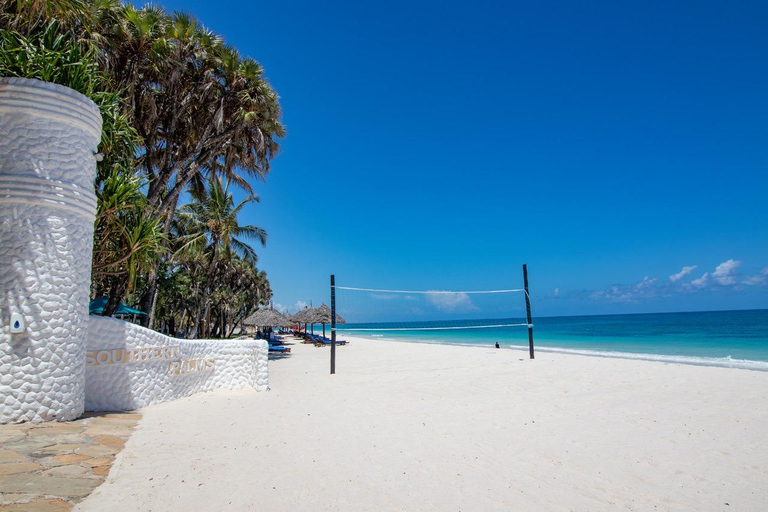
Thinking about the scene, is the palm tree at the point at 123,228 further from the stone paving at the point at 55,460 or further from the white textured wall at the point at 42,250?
the stone paving at the point at 55,460

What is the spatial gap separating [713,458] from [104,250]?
9.12 metres

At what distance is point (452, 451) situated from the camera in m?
4.52

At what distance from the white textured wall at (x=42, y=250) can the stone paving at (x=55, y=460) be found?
1.36ft

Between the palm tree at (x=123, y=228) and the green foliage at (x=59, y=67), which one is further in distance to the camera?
the palm tree at (x=123, y=228)

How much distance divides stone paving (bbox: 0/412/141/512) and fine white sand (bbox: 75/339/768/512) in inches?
6.7

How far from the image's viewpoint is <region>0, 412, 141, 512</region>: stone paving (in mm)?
2971

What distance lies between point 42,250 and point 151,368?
2439 mm

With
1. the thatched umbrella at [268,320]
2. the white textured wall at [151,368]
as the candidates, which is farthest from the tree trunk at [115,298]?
the thatched umbrella at [268,320]

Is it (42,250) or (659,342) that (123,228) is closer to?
(42,250)

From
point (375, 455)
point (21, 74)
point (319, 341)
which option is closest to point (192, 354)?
point (375, 455)

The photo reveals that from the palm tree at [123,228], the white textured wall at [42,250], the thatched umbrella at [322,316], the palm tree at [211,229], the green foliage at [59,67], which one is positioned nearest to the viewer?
the white textured wall at [42,250]

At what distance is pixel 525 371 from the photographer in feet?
36.1

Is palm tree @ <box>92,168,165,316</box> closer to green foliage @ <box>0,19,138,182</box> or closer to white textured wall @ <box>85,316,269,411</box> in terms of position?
green foliage @ <box>0,19,138,182</box>

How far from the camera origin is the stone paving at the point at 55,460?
2.97 metres
